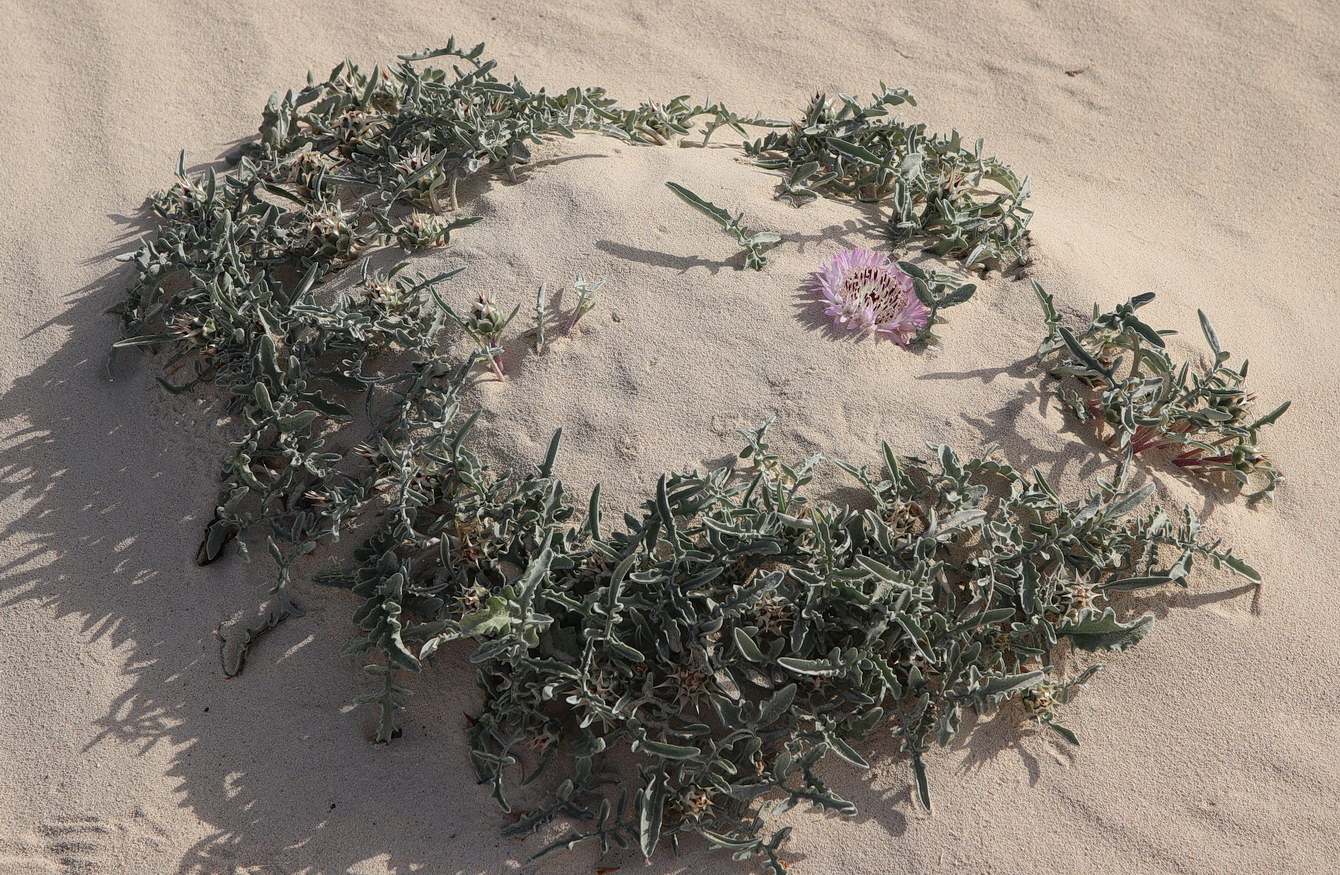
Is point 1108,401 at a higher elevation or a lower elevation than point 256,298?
higher

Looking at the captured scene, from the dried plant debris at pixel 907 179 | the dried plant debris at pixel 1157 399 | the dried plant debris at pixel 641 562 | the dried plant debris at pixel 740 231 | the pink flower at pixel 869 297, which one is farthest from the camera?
the dried plant debris at pixel 907 179

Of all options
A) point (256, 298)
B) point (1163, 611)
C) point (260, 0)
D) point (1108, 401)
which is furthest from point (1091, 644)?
point (260, 0)

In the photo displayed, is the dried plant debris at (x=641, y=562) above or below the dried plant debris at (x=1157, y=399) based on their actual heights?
below

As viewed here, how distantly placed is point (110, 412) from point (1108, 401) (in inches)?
118

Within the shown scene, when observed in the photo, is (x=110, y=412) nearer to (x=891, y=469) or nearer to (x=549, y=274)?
(x=549, y=274)

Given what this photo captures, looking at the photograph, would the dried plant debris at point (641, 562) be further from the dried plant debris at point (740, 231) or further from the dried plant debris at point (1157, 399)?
the dried plant debris at point (740, 231)

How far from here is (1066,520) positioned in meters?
2.84

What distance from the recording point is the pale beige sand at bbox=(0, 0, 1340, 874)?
262 cm

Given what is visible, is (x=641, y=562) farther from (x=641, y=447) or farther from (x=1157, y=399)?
(x=1157, y=399)

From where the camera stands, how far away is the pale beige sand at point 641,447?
2.62 m

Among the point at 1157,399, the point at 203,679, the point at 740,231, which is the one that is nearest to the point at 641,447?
the point at 740,231

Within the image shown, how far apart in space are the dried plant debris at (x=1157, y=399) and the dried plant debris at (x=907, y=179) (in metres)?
0.34

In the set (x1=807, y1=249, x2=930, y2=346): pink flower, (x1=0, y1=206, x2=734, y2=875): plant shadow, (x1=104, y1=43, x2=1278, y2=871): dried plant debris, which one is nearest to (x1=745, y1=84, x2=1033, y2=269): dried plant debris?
(x1=104, y1=43, x2=1278, y2=871): dried plant debris

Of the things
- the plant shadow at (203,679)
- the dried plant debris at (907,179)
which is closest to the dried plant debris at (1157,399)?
the dried plant debris at (907,179)
